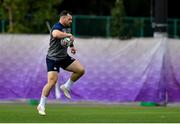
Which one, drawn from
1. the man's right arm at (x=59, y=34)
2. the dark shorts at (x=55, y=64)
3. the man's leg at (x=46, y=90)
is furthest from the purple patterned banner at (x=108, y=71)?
the man's right arm at (x=59, y=34)

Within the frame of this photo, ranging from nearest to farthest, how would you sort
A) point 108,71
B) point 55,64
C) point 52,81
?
1. point 52,81
2. point 55,64
3. point 108,71

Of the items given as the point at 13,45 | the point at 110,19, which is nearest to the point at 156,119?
the point at 13,45

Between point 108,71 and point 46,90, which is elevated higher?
point 46,90

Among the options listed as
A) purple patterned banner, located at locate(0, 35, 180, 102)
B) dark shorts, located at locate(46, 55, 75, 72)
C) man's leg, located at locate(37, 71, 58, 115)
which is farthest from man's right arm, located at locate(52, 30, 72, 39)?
purple patterned banner, located at locate(0, 35, 180, 102)

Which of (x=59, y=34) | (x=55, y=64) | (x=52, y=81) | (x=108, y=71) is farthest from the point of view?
(x=108, y=71)

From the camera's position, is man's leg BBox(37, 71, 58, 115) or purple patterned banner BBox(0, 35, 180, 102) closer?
man's leg BBox(37, 71, 58, 115)

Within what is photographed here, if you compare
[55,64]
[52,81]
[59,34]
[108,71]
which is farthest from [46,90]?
[108,71]

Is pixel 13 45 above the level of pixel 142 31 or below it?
above

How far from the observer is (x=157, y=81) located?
1877cm

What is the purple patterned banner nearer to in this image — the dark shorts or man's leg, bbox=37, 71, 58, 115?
the dark shorts

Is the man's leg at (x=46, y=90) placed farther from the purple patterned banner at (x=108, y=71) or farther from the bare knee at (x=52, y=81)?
the purple patterned banner at (x=108, y=71)

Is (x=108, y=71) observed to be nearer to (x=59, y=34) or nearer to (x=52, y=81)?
(x=52, y=81)

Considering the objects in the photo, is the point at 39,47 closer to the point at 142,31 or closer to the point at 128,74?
the point at 128,74

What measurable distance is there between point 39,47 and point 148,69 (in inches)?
116
